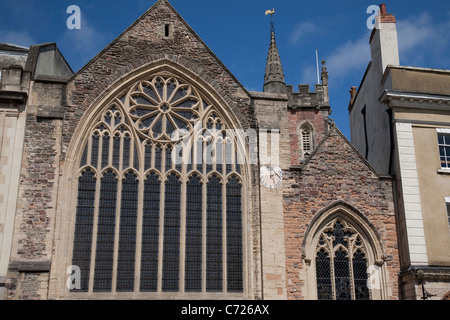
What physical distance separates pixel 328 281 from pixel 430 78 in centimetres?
744

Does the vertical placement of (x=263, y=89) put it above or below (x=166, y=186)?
above

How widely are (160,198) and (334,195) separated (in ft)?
17.1

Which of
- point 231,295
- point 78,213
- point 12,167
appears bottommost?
point 231,295

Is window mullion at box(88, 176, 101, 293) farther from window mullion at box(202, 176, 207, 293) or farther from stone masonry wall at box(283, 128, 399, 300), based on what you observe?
stone masonry wall at box(283, 128, 399, 300)

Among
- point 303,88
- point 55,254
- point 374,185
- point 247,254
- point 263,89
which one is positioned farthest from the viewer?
point 303,88

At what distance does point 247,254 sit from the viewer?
1706 centimetres

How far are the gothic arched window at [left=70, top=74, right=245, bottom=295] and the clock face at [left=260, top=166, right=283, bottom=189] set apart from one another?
0.74 m

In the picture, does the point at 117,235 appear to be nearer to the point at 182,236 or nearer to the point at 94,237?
the point at 94,237

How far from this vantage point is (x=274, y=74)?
20078mm

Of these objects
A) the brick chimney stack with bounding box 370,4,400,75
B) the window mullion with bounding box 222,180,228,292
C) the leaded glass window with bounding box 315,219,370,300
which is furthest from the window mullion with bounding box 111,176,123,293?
the brick chimney stack with bounding box 370,4,400,75

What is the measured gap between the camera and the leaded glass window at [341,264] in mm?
17172

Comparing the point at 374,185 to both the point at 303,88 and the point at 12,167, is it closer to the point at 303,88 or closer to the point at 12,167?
the point at 303,88

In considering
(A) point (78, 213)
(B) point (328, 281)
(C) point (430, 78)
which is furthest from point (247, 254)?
(C) point (430, 78)

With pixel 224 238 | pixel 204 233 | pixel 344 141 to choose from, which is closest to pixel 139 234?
pixel 204 233
